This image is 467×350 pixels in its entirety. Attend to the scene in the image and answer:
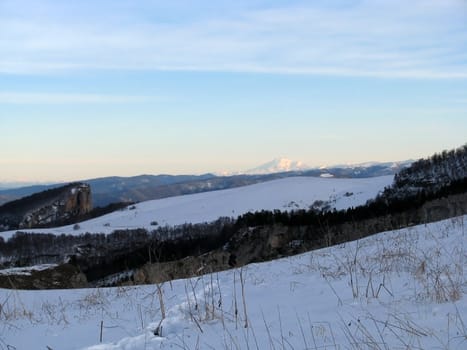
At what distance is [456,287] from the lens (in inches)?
204

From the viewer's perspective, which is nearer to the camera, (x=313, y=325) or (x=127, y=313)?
(x=313, y=325)

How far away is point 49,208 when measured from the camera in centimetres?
15888

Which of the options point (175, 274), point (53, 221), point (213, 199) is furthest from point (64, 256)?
point (175, 274)

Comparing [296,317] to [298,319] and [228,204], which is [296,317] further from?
[228,204]

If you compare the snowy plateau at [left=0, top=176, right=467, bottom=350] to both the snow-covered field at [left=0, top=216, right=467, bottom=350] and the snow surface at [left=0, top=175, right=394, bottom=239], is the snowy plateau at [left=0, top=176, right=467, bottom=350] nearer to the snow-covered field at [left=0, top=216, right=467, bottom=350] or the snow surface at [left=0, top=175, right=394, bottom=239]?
the snow-covered field at [left=0, top=216, right=467, bottom=350]

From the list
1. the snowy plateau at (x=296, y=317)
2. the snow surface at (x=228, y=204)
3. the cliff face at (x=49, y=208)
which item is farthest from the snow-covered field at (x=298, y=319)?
the cliff face at (x=49, y=208)

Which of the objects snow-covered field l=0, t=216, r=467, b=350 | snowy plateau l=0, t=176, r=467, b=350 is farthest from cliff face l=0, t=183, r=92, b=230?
snow-covered field l=0, t=216, r=467, b=350

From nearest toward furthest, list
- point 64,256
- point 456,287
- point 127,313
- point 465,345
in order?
point 465,345
point 456,287
point 127,313
point 64,256

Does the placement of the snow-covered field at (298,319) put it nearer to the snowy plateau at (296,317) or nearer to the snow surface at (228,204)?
the snowy plateau at (296,317)

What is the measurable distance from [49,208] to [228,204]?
208 ft

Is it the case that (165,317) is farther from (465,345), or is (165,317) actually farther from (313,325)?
(465,345)

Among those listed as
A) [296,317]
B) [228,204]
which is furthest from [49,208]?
[296,317]

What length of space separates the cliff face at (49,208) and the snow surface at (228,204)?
19327mm

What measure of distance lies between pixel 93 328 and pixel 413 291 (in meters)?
3.59
